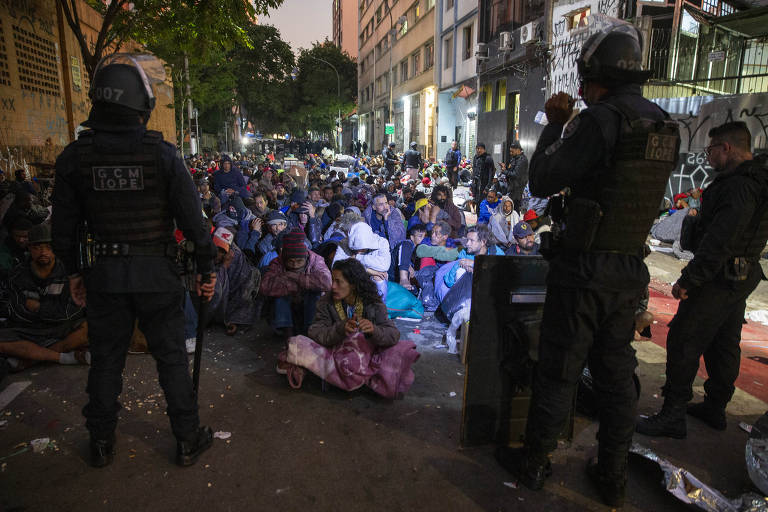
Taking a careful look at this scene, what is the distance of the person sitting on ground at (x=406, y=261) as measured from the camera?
6281 mm

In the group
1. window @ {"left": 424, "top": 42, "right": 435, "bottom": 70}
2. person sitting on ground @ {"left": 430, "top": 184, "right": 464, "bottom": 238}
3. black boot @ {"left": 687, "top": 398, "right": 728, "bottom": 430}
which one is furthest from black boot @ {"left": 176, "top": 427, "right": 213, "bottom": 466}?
window @ {"left": 424, "top": 42, "right": 435, "bottom": 70}

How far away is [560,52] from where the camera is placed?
13.3 m

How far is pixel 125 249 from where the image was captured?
2473 mm

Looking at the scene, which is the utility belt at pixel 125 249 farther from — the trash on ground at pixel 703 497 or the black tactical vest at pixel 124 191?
the trash on ground at pixel 703 497

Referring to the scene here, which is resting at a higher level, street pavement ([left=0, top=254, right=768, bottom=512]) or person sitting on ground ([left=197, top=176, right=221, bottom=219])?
person sitting on ground ([left=197, top=176, right=221, bottom=219])

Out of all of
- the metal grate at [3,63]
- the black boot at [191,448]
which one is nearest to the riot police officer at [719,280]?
the black boot at [191,448]

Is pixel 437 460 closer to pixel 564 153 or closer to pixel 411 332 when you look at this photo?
pixel 564 153

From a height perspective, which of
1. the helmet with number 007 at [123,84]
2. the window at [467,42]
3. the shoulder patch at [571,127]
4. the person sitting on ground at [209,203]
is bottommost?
the person sitting on ground at [209,203]

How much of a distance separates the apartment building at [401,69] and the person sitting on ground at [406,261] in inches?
854

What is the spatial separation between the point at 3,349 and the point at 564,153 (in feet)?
14.6

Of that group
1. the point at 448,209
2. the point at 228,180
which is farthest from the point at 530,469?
the point at 228,180

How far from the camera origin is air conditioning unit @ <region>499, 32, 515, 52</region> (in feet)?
53.4

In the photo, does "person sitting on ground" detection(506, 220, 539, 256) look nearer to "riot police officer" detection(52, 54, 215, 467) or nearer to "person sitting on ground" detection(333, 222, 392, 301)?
"person sitting on ground" detection(333, 222, 392, 301)

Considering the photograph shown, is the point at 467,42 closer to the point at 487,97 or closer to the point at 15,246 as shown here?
the point at 487,97
